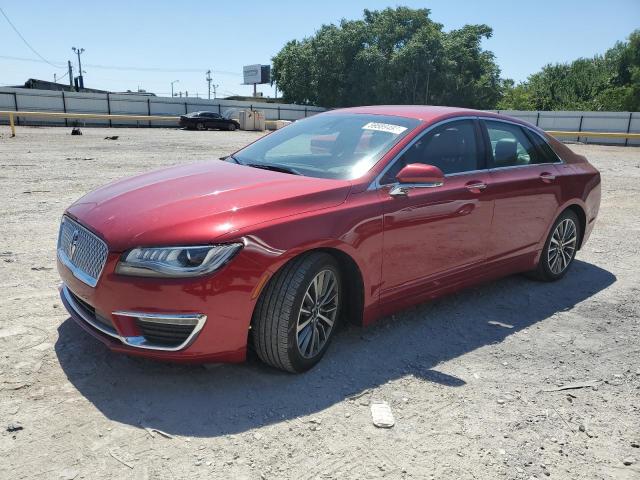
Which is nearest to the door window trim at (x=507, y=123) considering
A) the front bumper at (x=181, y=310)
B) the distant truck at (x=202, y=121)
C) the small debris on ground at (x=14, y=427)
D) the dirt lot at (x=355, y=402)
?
the dirt lot at (x=355, y=402)

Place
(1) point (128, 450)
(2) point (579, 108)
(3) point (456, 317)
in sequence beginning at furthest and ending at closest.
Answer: (2) point (579, 108) < (3) point (456, 317) < (1) point (128, 450)

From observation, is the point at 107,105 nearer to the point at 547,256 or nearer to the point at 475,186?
the point at 547,256

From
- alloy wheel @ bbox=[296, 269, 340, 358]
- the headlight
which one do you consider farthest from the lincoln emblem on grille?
alloy wheel @ bbox=[296, 269, 340, 358]

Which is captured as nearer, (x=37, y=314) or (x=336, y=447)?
(x=336, y=447)

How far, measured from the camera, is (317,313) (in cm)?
332

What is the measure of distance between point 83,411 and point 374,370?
1.71 meters

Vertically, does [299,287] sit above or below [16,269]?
above

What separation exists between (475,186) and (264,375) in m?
2.22

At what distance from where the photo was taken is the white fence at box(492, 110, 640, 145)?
111 feet

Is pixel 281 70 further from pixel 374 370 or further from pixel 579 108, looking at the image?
pixel 374 370

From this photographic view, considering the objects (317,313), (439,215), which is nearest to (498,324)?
(439,215)

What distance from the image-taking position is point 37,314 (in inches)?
153

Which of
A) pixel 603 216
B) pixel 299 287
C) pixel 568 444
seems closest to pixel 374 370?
pixel 299 287

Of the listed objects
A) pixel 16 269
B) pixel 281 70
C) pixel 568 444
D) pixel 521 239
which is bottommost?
pixel 568 444
